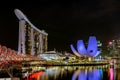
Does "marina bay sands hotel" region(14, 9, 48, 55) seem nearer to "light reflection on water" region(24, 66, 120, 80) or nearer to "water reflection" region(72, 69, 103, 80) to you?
"light reflection on water" region(24, 66, 120, 80)

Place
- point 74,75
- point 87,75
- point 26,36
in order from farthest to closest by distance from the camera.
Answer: point 26,36, point 74,75, point 87,75

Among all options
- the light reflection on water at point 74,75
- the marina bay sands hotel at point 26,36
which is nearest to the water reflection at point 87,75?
the light reflection on water at point 74,75

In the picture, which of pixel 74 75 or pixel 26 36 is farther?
pixel 26 36

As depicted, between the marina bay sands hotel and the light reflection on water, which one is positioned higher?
the marina bay sands hotel

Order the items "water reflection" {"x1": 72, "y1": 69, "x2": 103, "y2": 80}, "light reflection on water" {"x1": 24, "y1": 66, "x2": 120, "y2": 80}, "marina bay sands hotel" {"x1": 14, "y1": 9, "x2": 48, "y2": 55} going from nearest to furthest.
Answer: "light reflection on water" {"x1": 24, "y1": 66, "x2": 120, "y2": 80} → "water reflection" {"x1": 72, "y1": 69, "x2": 103, "y2": 80} → "marina bay sands hotel" {"x1": 14, "y1": 9, "x2": 48, "y2": 55}

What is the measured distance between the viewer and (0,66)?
Answer: 31.8 m

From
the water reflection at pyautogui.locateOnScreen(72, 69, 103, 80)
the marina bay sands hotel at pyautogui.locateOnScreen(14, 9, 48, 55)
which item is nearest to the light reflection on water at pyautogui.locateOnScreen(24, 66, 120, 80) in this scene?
the water reflection at pyautogui.locateOnScreen(72, 69, 103, 80)

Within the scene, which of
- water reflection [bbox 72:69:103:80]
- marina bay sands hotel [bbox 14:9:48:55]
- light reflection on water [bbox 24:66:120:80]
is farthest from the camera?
marina bay sands hotel [bbox 14:9:48:55]

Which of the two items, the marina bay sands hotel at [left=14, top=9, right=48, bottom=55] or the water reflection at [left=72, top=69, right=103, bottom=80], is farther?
the marina bay sands hotel at [left=14, top=9, right=48, bottom=55]

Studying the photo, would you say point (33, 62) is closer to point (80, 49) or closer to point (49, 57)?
point (80, 49)

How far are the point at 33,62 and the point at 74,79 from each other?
35152 mm

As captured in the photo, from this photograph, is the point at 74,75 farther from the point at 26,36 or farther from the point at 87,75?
the point at 26,36

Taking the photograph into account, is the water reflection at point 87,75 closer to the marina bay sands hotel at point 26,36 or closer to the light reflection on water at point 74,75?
the light reflection on water at point 74,75

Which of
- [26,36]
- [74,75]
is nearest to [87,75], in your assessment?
[74,75]
